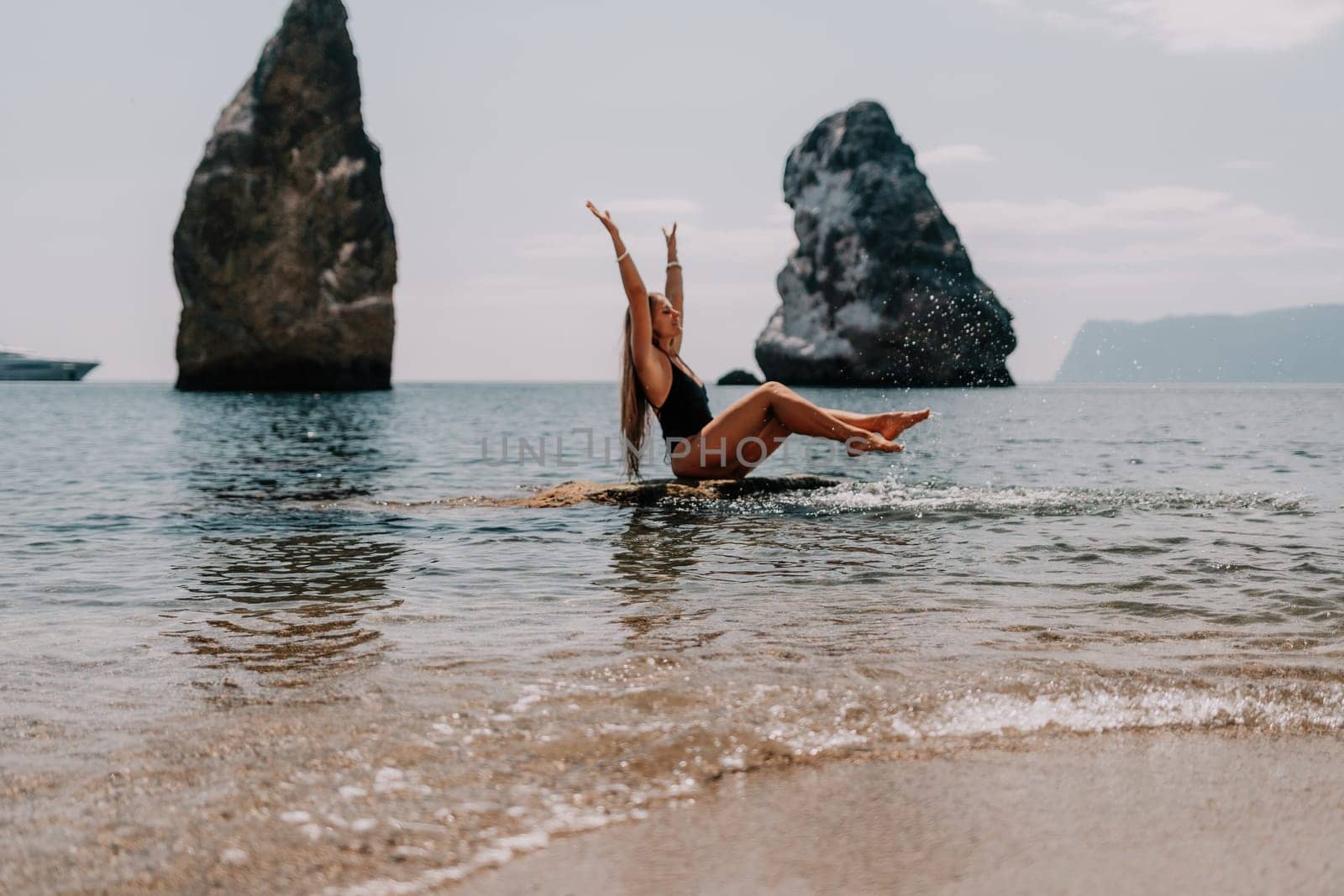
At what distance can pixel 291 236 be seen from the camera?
7881 cm

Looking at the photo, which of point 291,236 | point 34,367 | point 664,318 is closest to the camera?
point 664,318

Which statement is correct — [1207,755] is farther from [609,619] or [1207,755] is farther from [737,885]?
[609,619]

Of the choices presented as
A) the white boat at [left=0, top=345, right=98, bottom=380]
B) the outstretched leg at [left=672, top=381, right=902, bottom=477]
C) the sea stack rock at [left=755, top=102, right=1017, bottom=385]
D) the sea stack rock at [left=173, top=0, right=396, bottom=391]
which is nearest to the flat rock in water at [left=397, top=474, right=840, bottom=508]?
the outstretched leg at [left=672, top=381, right=902, bottom=477]

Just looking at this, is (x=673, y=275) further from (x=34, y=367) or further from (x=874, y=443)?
Result: (x=34, y=367)

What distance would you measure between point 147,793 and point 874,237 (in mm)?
91909

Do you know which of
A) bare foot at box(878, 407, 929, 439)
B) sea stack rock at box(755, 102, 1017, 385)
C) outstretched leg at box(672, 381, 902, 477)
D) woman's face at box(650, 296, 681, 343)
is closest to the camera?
bare foot at box(878, 407, 929, 439)

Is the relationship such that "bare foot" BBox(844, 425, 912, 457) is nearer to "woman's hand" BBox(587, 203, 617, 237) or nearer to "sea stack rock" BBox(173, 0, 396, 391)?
"woman's hand" BBox(587, 203, 617, 237)

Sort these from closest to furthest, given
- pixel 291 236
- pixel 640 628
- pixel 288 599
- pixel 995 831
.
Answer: pixel 995 831, pixel 640 628, pixel 288 599, pixel 291 236

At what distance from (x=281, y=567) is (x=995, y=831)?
18.5 feet

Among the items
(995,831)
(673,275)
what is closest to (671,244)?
(673,275)

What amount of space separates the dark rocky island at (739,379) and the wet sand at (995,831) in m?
104

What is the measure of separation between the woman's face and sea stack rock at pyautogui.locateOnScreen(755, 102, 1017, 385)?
8038 cm

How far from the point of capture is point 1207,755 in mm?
2912

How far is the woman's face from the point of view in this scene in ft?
29.2
